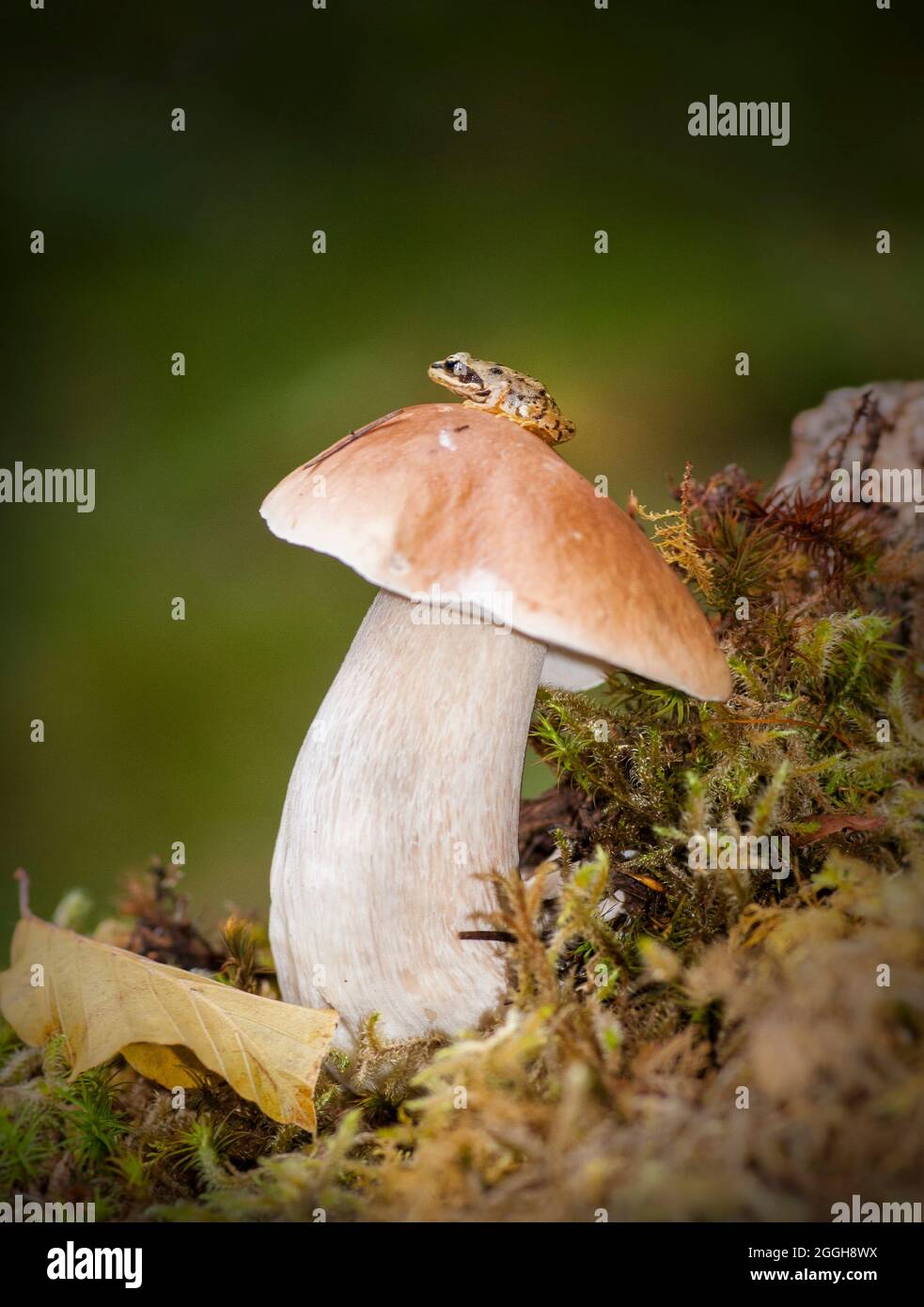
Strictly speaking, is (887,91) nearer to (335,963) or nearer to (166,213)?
(166,213)

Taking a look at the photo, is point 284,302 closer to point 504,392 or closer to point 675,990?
point 504,392

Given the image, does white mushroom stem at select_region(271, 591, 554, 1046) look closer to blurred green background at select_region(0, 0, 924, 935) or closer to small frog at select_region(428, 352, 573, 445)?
small frog at select_region(428, 352, 573, 445)

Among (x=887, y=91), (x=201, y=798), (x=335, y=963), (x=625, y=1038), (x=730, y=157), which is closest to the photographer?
(x=625, y=1038)

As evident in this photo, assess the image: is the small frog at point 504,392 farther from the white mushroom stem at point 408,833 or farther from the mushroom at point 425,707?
the white mushroom stem at point 408,833

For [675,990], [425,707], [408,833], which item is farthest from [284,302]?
[675,990]

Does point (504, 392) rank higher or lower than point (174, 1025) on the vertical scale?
higher

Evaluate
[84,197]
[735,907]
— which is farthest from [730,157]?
[735,907]
